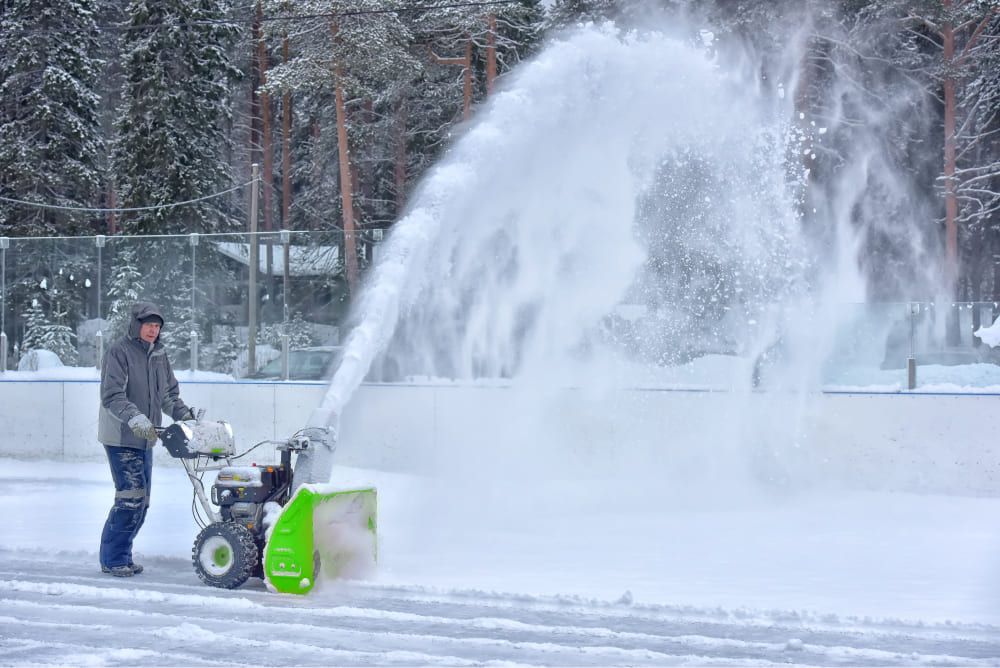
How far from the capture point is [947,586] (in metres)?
6.76

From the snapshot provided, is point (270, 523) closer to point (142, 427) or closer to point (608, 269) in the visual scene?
point (142, 427)

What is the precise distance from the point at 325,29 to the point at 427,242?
56.1 feet

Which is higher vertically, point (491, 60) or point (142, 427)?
point (491, 60)

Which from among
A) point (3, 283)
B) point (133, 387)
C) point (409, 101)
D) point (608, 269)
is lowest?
point (133, 387)

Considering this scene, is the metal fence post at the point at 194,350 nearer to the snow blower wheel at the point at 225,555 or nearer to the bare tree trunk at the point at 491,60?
the snow blower wheel at the point at 225,555

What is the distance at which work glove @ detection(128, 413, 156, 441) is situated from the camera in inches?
256

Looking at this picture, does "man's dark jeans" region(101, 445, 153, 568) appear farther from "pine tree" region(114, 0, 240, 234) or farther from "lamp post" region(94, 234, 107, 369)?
"pine tree" region(114, 0, 240, 234)

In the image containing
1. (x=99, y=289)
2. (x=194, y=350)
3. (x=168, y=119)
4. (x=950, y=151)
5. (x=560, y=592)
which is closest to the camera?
(x=560, y=592)

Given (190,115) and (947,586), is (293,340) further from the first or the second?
(190,115)

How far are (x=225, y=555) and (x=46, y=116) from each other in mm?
27321

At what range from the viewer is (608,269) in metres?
13.4

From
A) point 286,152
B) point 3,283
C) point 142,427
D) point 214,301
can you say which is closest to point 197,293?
point 214,301

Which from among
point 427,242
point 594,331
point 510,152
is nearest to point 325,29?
point 594,331

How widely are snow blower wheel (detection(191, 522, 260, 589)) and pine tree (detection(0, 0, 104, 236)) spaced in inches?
1053
